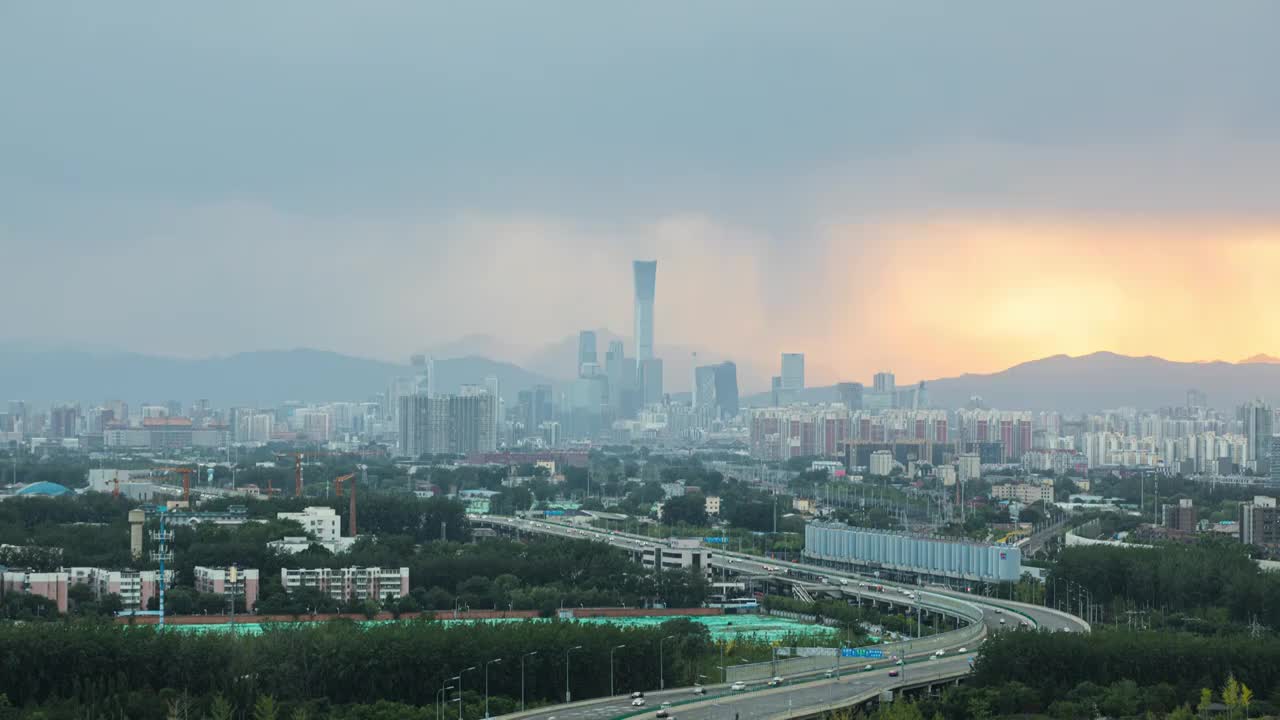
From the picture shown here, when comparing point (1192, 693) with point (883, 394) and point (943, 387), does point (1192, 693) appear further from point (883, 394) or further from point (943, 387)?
point (943, 387)

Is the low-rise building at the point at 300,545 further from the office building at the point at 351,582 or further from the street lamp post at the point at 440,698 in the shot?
the street lamp post at the point at 440,698

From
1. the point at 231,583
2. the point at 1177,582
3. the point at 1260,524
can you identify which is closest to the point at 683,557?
the point at 231,583

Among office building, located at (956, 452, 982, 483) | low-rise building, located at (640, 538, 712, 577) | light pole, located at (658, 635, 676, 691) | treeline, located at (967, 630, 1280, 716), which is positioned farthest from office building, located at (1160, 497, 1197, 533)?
light pole, located at (658, 635, 676, 691)

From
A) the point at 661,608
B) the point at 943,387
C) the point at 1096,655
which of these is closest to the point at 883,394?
the point at 943,387

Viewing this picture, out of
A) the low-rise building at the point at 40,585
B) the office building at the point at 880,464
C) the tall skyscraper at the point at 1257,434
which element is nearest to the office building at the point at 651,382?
the tall skyscraper at the point at 1257,434

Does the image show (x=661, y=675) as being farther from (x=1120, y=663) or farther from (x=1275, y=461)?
(x=1275, y=461)

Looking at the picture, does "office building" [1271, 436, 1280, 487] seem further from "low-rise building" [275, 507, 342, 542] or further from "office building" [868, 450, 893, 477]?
"low-rise building" [275, 507, 342, 542]
